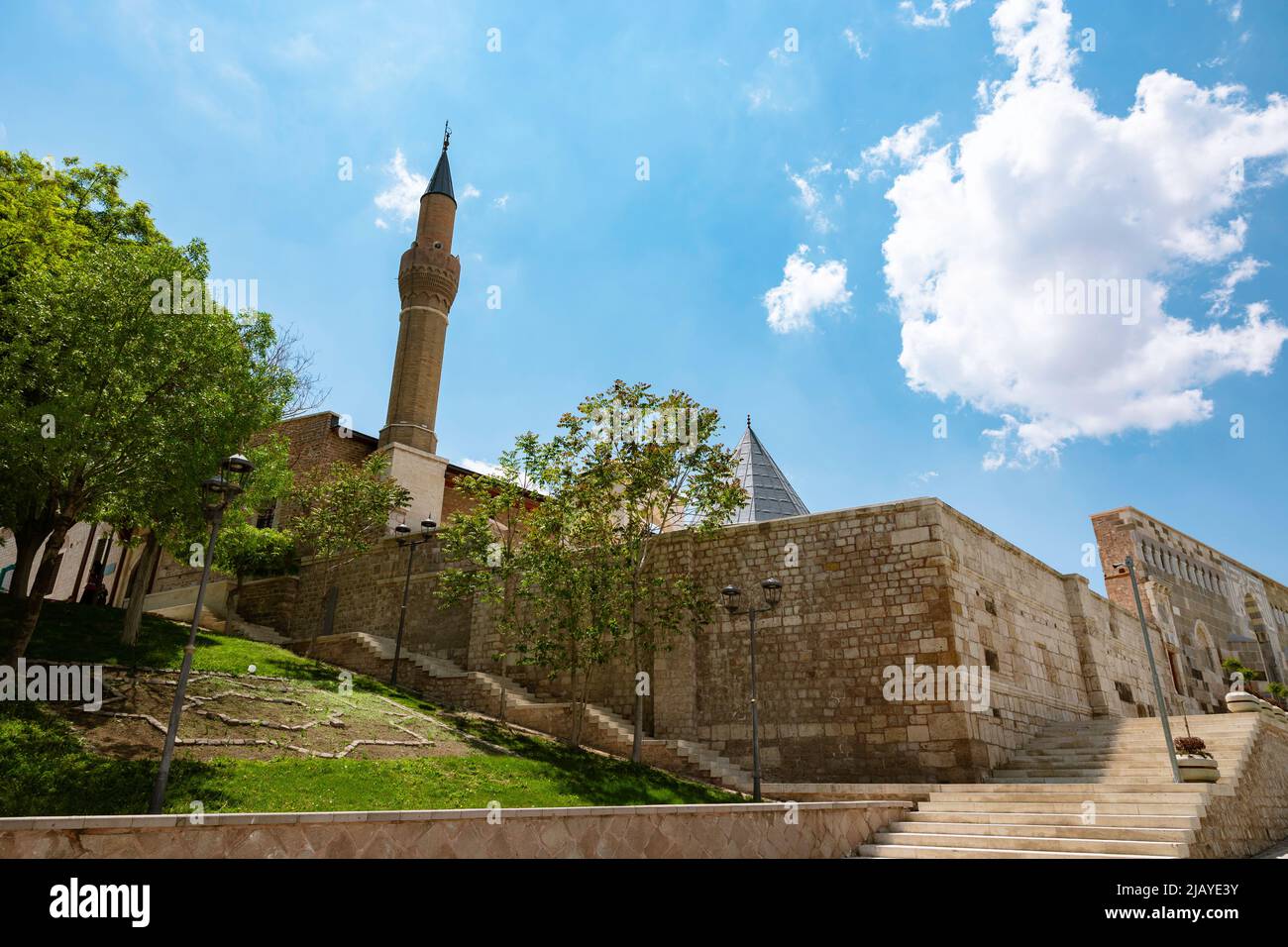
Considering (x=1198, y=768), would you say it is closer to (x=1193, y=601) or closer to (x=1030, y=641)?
(x=1030, y=641)

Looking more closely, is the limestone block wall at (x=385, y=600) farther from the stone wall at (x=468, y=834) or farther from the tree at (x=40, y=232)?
the stone wall at (x=468, y=834)

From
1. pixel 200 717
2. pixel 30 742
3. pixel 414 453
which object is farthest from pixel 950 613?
pixel 414 453

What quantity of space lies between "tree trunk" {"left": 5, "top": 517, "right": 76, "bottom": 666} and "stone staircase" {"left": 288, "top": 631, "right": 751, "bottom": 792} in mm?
8521

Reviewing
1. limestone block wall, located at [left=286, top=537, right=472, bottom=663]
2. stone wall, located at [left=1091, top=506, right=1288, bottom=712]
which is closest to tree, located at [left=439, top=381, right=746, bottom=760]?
limestone block wall, located at [left=286, top=537, right=472, bottom=663]

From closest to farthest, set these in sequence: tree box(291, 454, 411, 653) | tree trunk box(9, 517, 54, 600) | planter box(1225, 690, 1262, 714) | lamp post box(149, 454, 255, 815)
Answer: lamp post box(149, 454, 255, 815), tree trunk box(9, 517, 54, 600), planter box(1225, 690, 1262, 714), tree box(291, 454, 411, 653)

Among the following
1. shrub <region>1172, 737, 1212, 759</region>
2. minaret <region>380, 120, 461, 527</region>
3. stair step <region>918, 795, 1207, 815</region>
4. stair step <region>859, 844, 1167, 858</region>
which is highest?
minaret <region>380, 120, 461, 527</region>

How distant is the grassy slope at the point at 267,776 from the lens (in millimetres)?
8016

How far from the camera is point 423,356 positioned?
30.2 metres

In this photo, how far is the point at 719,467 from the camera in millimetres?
15898

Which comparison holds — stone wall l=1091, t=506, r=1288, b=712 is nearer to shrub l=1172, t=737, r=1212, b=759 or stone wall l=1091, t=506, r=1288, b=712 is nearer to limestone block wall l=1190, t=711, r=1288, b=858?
limestone block wall l=1190, t=711, r=1288, b=858

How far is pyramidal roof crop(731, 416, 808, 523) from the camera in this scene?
2623 centimetres

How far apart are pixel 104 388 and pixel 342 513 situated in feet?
37.0

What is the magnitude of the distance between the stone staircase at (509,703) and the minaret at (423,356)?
7401mm
